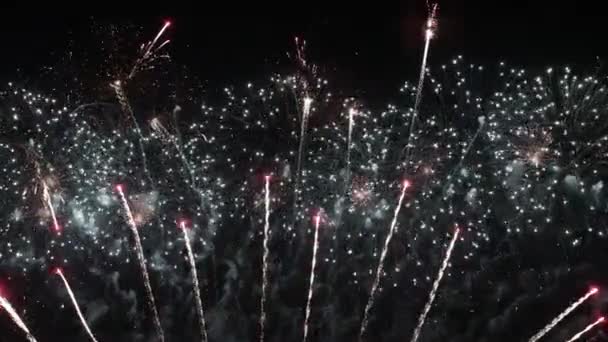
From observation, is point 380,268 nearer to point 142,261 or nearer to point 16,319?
point 142,261

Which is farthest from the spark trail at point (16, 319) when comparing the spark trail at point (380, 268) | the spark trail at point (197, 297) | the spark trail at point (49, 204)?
the spark trail at point (380, 268)

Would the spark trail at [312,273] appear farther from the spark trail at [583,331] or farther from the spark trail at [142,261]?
the spark trail at [583,331]

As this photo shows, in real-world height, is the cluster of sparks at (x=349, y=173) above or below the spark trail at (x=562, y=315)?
above

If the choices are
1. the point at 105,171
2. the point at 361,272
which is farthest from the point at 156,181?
the point at 361,272

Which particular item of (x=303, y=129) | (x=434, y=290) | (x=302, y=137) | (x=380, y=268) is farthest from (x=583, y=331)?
(x=303, y=129)

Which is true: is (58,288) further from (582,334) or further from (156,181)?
(582,334)
